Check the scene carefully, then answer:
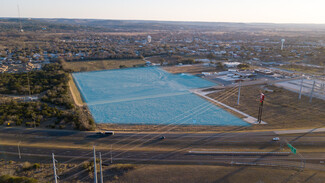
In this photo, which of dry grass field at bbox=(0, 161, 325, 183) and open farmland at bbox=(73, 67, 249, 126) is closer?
dry grass field at bbox=(0, 161, 325, 183)

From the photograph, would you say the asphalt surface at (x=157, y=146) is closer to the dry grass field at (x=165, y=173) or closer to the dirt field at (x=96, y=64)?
the dry grass field at (x=165, y=173)

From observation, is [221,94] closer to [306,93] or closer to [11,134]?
[306,93]

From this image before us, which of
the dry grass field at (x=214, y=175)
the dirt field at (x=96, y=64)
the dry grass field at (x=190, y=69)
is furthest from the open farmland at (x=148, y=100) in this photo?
the dry grass field at (x=214, y=175)

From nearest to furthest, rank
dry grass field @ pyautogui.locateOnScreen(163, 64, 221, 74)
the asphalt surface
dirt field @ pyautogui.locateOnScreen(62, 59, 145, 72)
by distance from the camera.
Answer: the asphalt surface < dry grass field @ pyautogui.locateOnScreen(163, 64, 221, 74) < dirt field @ pyautogui.locateOnScreen(62, 59, 145, 72)

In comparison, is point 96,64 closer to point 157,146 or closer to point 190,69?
point 190,69

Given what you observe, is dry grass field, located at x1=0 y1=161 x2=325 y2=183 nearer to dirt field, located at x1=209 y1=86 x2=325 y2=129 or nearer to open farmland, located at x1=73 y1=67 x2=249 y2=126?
dirt field, located at x1=209 y1=86 x2=325 y2=129

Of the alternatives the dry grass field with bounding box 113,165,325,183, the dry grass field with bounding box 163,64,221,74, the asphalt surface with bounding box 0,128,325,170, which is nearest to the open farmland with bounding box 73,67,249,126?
the asphalt surface with bounding box 0,128,325,170
